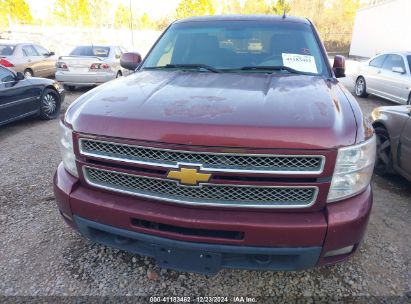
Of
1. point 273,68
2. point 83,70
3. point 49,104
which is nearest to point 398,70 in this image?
point 273,68

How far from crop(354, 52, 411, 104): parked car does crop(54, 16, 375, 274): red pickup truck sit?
23.5 ft

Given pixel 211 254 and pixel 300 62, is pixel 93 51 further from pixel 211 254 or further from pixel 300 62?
pixel 211 254

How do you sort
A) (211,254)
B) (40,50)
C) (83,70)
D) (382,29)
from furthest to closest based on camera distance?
(382,29) → (40,50) → (83,70) → (211,254)

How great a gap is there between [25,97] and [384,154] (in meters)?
6.30

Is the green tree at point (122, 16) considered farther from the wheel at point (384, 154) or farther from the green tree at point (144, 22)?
the wheel at point (384, 154)

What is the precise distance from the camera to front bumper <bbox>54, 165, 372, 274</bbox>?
5.71 ft

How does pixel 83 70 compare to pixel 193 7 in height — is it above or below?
below

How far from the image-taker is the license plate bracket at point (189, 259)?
185 cm

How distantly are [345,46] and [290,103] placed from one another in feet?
129

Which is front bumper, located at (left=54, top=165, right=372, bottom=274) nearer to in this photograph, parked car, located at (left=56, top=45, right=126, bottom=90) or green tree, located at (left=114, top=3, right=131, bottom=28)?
parked car, located at (left=56, top=45, right=126, bottom=90)

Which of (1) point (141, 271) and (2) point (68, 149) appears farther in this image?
(1) point (141, 271)

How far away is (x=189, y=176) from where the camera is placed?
5.71 feet

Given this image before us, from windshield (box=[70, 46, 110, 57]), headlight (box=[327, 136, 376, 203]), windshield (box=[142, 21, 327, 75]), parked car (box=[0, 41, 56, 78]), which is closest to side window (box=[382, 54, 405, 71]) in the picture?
windshield (box=[142, 21, 327, 75])

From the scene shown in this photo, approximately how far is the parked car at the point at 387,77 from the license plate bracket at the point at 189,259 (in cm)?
774
